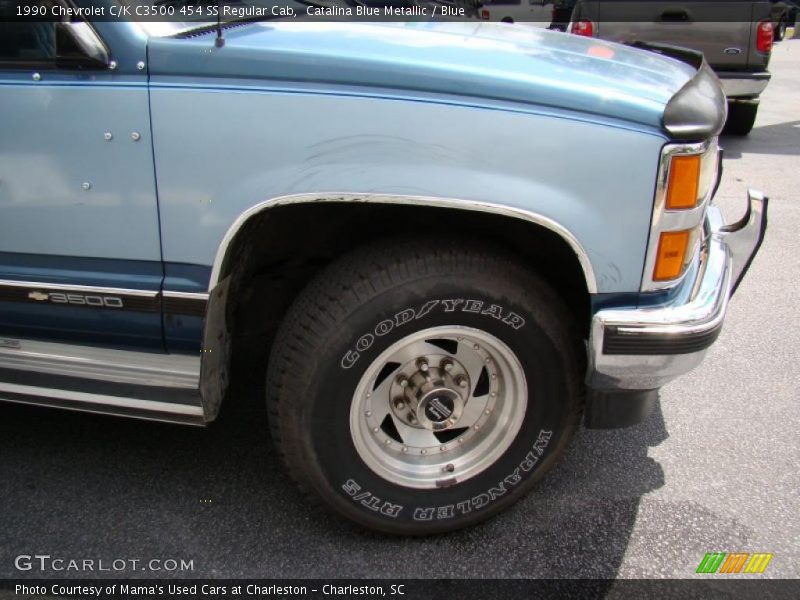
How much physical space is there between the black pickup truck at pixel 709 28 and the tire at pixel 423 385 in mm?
5975

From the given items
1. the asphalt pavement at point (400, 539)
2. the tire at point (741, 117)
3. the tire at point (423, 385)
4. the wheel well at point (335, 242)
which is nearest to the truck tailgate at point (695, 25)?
the tire at point (741, 117)

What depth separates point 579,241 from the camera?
1.95 meters

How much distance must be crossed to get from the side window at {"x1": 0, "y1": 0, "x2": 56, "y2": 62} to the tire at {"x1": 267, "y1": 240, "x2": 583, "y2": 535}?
3.26 feet

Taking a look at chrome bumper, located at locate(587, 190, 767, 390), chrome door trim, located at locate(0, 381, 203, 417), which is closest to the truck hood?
chrome bumper, located at locate(587, 190, 767, 390)

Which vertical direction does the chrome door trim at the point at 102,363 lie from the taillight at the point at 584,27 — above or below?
below

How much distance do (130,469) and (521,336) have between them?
5.03 feet

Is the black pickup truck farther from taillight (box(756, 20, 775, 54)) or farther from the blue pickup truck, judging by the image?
the blue pickup truck

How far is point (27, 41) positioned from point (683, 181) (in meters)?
1.87

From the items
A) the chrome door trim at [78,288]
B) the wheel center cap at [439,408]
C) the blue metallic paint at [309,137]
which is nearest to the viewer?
the blue metallic paint at [309,137]

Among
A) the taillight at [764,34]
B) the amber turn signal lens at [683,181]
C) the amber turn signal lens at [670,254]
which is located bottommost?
the amber turn signal lens at [670,254]

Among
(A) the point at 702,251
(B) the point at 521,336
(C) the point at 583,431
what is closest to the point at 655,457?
(C) the point at 583,431

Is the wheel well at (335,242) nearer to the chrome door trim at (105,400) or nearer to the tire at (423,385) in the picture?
the tire at (423,385)

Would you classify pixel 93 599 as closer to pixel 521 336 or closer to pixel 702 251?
pixel 521 336

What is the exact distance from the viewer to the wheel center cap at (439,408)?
226 centimetres
